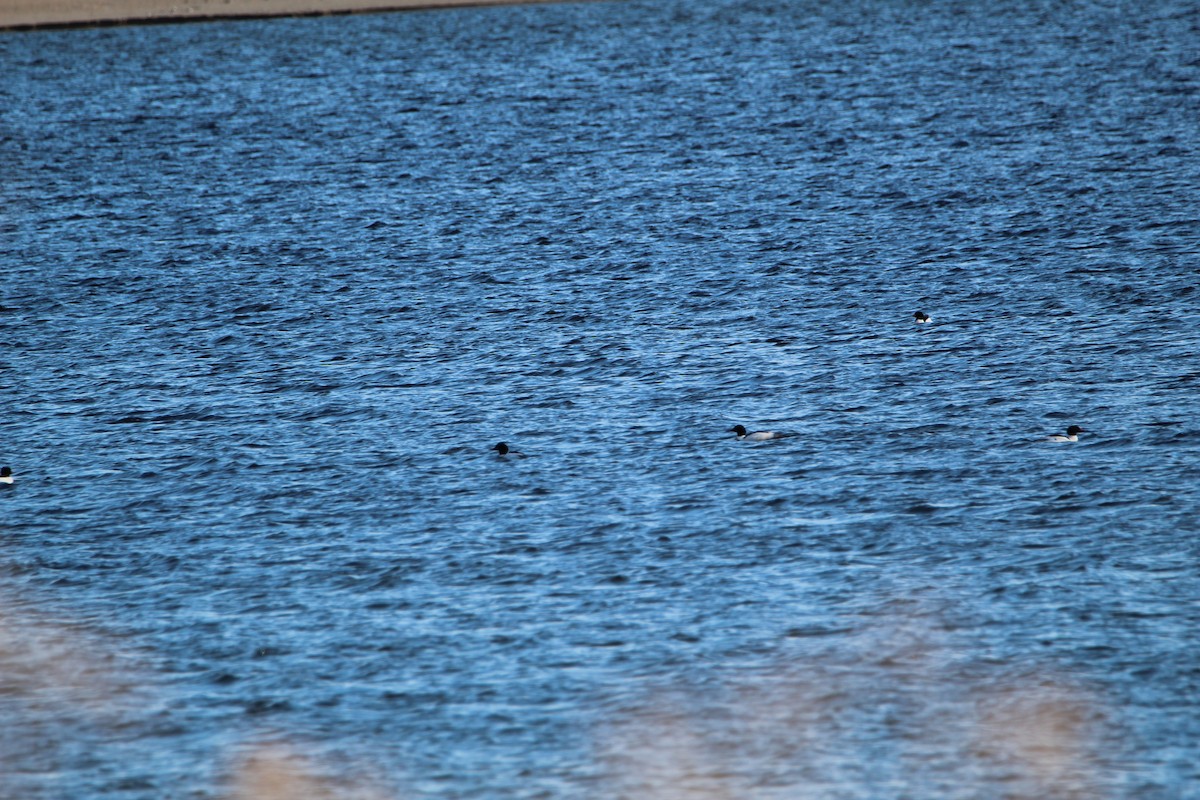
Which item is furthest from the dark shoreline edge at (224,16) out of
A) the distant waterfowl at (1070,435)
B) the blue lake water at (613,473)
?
the distant waterfowl at (1070,435)

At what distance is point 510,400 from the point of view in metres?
28.1

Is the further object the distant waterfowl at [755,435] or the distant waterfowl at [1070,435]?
the distant waterfowl at [755,435]

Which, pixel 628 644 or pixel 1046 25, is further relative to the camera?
pixel 1046 25

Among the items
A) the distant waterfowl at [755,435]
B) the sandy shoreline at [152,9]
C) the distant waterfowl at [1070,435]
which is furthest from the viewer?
the sandy shoreline at [152,9]

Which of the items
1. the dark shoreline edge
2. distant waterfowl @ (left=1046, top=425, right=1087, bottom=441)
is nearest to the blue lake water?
distant waterfowl @ (left=1046, top=425, right=1087, bottom=441)

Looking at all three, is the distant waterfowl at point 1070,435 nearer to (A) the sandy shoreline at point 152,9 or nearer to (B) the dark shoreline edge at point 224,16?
(B) the dark shoreline edge at point 224,16

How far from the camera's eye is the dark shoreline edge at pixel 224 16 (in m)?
103

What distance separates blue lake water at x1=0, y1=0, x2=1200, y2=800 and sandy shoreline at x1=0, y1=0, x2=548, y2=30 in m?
52.6

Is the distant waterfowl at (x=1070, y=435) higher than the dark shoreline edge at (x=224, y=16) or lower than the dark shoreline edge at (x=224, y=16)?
lower

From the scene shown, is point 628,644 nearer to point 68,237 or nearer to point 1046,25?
point 68,237

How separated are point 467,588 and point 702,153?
1443 inches

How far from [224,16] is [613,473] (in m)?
90.0

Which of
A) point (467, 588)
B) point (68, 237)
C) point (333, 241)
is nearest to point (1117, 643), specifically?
point (467, 588)

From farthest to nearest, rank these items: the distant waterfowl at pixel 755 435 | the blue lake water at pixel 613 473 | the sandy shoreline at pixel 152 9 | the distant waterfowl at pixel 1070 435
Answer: the sandy shoreline at pixel 152 9 → the distant waterfowl at pixel 755 435 → the distant waterfowl at pixel 1070 435 → the blue lake water at pixel 613 473
